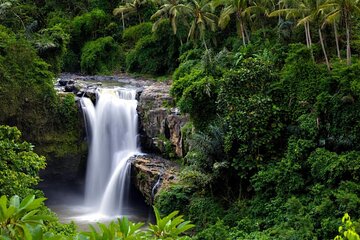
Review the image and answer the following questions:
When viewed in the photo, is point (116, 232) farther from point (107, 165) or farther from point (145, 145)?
point (145, 145)

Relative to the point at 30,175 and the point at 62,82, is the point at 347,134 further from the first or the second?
the point at 62,82

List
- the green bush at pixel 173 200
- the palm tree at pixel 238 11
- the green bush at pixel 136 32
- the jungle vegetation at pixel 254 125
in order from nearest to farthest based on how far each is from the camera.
Answer: the jungle vegetation at pixel 254 125, the green bush at pixel 173 200, the palm tree at pixel 238 11, the green bush at pixel 136 32

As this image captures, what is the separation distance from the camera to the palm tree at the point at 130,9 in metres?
38.4

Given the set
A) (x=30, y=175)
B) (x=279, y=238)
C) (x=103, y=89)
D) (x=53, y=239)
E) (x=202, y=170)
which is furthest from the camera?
(x=103, y=89)

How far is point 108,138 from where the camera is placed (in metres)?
22.5

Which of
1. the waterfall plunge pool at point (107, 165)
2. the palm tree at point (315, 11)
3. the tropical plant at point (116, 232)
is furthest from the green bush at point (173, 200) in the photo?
the tropical plant at point (116, 232)

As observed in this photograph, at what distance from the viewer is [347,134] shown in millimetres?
15445

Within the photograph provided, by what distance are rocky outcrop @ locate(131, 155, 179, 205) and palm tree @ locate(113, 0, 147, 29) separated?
816 inches

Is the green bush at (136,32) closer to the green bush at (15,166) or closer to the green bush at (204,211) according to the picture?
the green bush at (204,211)

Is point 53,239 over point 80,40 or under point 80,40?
under

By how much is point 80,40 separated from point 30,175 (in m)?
28.5

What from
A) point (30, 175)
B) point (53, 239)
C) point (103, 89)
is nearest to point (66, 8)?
point (103, 89)

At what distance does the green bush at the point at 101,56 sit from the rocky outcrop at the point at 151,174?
665 inches

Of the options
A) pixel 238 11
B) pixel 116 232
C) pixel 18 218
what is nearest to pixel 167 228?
pixel 116 232
